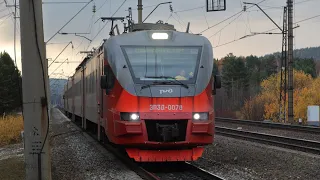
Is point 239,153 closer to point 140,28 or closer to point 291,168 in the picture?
point 291,168

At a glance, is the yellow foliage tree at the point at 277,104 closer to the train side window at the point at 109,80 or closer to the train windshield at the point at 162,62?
the train windshield at the point at 162,62

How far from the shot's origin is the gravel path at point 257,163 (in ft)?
32.0

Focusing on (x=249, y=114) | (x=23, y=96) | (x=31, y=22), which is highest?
(x=31, y=22)

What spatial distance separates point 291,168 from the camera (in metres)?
10.7

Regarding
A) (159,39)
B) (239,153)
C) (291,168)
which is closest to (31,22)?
(159,39)

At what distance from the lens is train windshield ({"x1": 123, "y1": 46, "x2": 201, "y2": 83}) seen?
9.90m

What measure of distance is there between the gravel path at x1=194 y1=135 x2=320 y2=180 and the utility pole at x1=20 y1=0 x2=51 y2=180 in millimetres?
4432

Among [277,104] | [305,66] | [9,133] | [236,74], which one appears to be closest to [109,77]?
[9,133]

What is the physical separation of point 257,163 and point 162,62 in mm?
3857

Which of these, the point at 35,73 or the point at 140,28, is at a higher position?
the point at 140,28

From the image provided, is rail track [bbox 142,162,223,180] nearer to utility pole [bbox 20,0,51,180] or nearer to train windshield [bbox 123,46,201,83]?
train windshield [bbox 123,46,201,83]

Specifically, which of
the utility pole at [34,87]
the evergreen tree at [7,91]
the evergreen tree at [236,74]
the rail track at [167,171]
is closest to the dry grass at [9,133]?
the rail track at [167,171]

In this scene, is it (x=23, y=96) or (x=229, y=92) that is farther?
(x=229, y=92)

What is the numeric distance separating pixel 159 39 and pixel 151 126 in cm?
225
